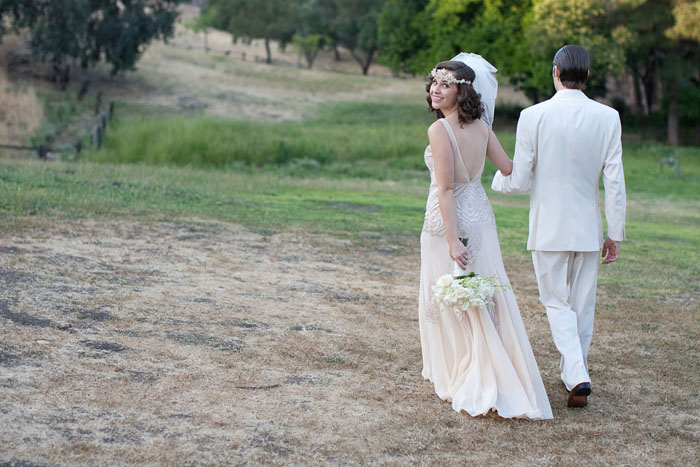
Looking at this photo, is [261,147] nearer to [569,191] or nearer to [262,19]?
[569,191]

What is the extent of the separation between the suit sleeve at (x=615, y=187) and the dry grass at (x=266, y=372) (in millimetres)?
1225

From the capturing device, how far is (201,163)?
2466 centimetres

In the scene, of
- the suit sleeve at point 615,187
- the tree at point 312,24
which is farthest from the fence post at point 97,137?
the tree at point 312,24

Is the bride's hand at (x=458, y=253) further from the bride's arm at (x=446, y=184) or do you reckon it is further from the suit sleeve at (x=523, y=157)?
the suit sleeve at (x=523, y=157)

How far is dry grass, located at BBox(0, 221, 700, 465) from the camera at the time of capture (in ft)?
14.3

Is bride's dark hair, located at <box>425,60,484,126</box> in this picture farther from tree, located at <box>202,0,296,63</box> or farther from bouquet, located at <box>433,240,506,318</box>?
tree, located at <box>202,0,296,63</box>

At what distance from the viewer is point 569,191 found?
523cm

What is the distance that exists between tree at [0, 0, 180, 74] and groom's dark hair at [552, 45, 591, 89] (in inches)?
1490

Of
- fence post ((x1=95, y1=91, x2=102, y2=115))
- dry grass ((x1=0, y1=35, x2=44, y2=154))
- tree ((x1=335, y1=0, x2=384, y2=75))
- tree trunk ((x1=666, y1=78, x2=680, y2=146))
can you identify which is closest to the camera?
dry grass ((x1=0, y1=35, x2=44, y2=154))

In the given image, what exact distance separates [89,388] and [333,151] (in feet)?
78.5

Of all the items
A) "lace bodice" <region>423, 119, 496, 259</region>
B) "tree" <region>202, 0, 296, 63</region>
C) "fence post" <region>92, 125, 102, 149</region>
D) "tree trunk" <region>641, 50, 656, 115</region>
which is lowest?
"fence post" <region>92, 125, 102, 149</region>

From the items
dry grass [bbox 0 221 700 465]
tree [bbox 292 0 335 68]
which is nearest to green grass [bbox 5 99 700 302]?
dry grass [bbox 0 221 700 465]

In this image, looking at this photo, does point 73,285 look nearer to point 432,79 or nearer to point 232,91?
point 432,79

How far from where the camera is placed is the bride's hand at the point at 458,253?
5.04 meters
